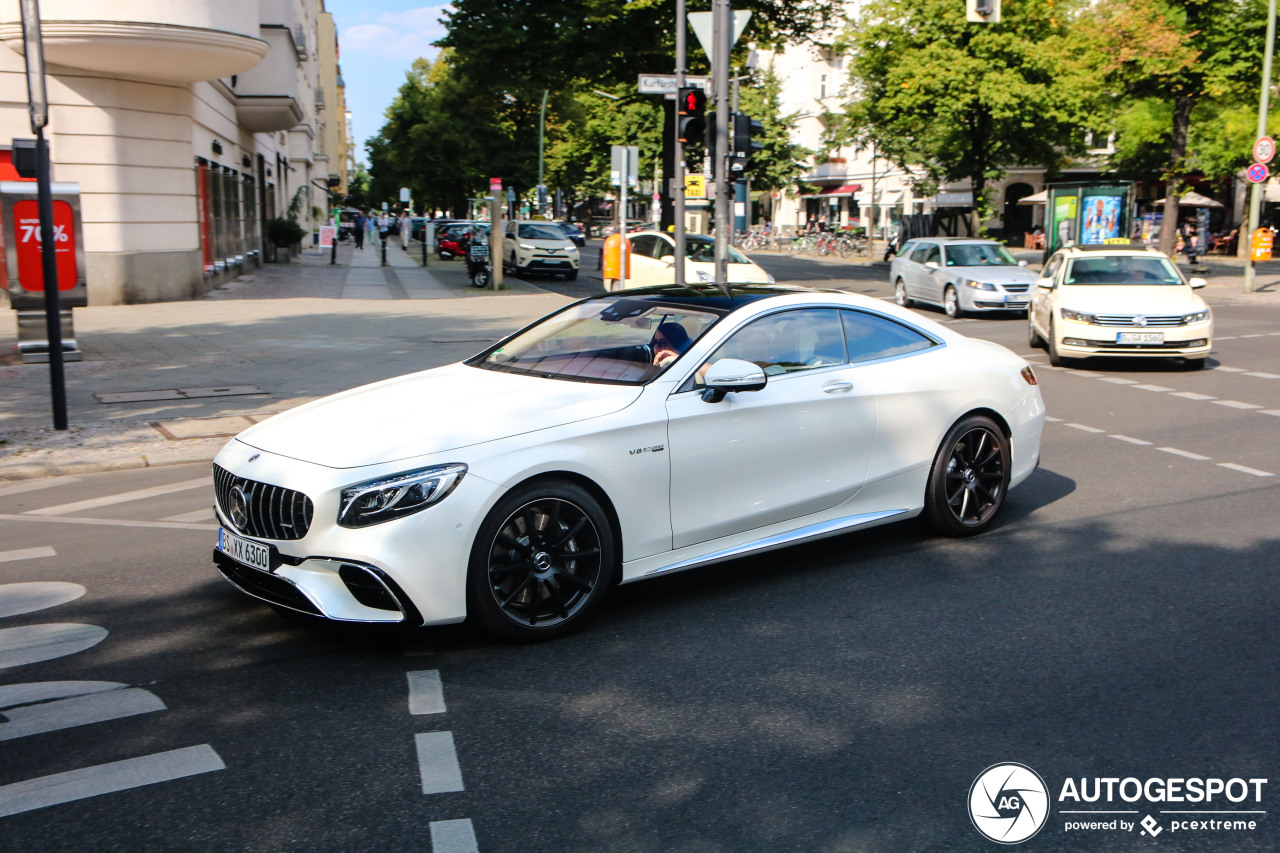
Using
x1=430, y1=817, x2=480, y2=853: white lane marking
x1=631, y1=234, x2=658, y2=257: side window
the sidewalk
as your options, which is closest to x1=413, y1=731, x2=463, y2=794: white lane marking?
x1=430, y1=817, x2=480, y2=853: white lane marking

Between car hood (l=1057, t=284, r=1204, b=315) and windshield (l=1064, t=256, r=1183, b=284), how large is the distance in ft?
0.84

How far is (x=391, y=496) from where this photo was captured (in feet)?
14.3

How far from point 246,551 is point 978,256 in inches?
792

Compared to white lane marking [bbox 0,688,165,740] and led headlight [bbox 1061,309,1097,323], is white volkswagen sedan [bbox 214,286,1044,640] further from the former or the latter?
led headlight [bbox 1061,309,1097,323]

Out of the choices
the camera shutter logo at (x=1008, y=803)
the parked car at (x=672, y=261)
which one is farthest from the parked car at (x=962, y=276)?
the camera shutter logo at (x=1008, y=803)

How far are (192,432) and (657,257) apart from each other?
16.8 metres

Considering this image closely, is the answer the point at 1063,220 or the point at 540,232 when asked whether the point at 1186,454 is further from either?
the point at 540,232

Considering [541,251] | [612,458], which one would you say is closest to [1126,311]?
[612,458]

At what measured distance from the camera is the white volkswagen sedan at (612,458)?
4406mm

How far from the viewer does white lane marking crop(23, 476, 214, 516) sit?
24.1 feet

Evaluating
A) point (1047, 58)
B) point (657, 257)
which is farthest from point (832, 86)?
point (657, 257)

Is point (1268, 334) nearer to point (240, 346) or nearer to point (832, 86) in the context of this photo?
point (240, 346)

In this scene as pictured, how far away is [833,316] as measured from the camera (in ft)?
19.7

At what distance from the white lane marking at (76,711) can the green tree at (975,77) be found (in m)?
33.8
